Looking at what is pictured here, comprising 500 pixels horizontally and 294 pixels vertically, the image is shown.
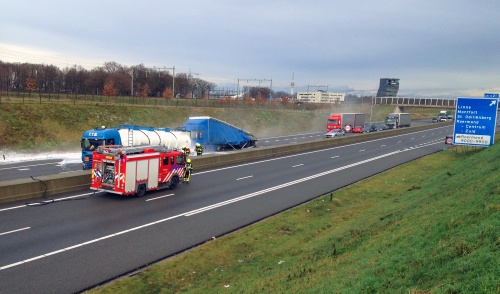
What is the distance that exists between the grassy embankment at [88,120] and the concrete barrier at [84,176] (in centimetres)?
2111

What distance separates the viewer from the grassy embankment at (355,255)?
7.91m

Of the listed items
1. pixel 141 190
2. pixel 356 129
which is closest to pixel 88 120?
pixel 141 190

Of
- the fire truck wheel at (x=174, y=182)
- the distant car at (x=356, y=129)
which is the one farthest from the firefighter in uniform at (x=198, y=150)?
the distant car at (x=356, y=129)

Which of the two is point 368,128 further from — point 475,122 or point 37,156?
point 37,156

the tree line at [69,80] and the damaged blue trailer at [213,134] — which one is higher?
the tree line at [69,80]

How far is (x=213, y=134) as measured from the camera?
42.7 metres

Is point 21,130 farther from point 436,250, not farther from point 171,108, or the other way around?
point 436,250

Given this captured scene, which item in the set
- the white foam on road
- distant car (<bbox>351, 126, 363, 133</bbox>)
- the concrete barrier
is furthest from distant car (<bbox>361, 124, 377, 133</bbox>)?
the white foam on road

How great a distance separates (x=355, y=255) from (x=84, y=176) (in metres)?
16.7

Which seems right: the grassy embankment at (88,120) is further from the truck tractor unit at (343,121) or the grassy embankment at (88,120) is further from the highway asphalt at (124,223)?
the highway asphalt at (124,223)

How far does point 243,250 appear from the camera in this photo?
14.5 meters

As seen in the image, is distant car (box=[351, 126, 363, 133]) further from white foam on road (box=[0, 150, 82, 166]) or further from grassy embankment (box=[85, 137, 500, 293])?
grassy embankment (box=[85, 137, 500, 293])

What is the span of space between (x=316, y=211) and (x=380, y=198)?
4805 mm

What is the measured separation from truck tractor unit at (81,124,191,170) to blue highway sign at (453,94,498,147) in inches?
908
